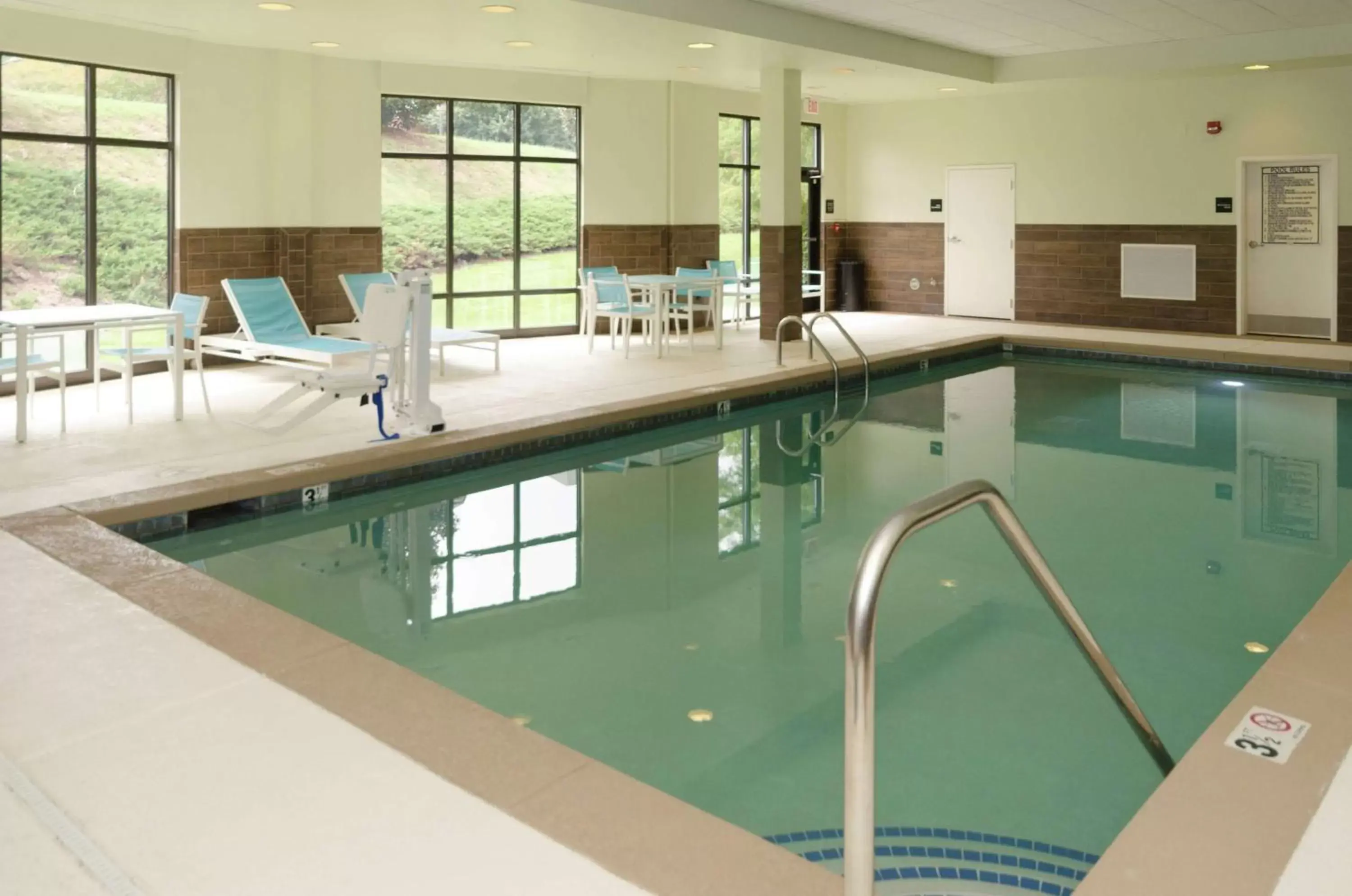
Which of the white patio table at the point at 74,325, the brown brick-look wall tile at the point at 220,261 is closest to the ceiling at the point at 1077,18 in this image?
the brown brick-look wall tile at the point at 220,261

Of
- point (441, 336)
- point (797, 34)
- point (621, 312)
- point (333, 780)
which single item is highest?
point (797, 34)

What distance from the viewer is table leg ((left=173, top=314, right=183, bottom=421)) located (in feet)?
23.6

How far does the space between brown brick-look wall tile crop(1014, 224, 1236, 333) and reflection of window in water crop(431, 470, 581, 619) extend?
8678mm

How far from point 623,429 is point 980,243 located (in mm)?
8134

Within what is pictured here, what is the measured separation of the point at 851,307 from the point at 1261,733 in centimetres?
1296

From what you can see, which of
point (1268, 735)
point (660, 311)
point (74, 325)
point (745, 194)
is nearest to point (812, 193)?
point (745, 194)

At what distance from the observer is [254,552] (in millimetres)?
5309

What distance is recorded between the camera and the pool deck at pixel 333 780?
2305mm

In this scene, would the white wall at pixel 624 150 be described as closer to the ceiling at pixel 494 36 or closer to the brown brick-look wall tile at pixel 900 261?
the ceiling at pixel 494 36

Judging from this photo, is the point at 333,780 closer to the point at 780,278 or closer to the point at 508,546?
the point at 508,546

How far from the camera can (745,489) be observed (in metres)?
6.71

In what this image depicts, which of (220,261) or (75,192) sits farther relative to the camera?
(220,261)

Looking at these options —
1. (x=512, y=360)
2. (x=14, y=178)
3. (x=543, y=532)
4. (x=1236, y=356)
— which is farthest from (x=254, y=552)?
(x=1236, y=356)

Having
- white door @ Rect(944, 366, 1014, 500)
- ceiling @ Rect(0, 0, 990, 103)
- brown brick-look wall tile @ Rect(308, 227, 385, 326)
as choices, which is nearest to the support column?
ceiling @ Rect(0, 0, 990, 103)
